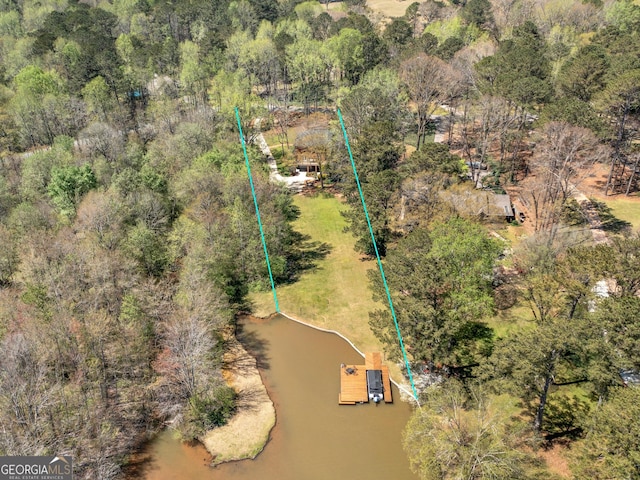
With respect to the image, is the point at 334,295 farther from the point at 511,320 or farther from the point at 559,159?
the point at 559,159

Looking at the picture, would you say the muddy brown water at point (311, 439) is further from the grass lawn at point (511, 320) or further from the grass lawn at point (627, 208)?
the grass lawn at point (627, 208)

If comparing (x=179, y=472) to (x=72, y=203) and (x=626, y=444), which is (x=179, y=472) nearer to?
(x=626, y=444)

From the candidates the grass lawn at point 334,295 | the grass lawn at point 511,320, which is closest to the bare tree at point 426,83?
the grass lawn at point 334,295

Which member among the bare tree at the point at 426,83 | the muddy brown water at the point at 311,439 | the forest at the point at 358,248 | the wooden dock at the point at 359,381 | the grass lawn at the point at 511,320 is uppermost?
the bare tree at the point at 426,83

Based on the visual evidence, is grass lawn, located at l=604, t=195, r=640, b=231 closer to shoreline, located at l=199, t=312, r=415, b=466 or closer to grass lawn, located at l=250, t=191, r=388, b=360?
grass lawn, located at l=250, t=191, r=388, b=360

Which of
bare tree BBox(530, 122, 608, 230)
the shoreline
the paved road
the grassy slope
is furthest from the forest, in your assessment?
the paved road

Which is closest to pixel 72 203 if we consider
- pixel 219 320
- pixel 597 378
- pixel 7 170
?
pixel 7 170
